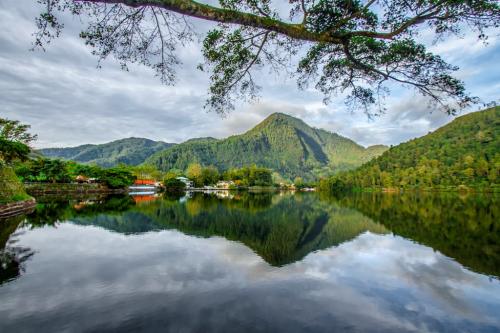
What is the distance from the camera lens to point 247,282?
23.5 feet

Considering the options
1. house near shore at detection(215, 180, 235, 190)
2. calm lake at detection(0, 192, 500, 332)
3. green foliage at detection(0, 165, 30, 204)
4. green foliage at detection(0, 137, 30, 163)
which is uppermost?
green foliage at detection(0, 137, 30, 163)

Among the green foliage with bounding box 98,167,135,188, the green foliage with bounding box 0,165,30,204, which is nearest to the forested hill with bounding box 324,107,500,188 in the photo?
the green foliage with bounding box 98,167,135,188

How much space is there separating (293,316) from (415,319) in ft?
7.83

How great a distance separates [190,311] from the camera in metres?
5.34

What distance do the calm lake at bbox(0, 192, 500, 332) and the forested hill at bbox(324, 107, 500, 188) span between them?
88747mm

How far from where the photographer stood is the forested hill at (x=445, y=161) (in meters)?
86.8

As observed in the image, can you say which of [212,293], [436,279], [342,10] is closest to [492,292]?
[436,279]

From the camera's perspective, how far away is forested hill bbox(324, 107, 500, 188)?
86806mm

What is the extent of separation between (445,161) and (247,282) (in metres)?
123

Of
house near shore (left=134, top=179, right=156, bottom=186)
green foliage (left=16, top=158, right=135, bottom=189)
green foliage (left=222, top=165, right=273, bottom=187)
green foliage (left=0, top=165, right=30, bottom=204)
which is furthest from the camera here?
green foliage (left=222, top=165, right=273, bottom=187)

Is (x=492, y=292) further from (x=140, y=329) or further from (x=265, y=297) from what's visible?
(x=140, y=329)

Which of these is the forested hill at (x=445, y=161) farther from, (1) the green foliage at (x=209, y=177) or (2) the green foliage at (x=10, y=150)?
(2) the green foliage at (x=10, y=150)

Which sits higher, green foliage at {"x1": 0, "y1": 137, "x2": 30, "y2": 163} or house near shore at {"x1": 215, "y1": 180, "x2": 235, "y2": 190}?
green foliage at {"x1": 0, "y1": 137, "x2": 30, "y2": 163}

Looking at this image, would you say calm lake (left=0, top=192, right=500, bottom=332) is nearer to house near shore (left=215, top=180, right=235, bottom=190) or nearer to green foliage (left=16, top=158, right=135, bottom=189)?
green foliage (left=16, top=158, right=135, bottom=189)
